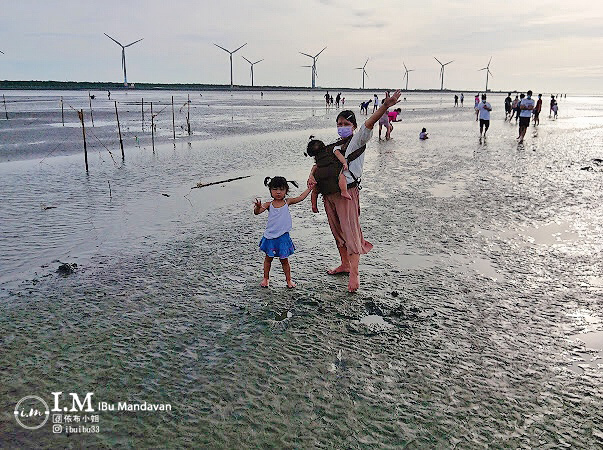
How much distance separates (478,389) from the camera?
3.65 meters

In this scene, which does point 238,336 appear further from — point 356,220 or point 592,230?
point 592,230

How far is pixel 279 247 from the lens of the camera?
5.35 meters

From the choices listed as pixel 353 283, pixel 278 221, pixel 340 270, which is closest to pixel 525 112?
pixel 340 270

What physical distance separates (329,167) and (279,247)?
1097 mm

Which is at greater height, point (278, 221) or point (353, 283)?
point (278, 221)

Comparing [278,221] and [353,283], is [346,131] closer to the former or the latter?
[278,221]

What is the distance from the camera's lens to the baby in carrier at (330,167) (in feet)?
16.8

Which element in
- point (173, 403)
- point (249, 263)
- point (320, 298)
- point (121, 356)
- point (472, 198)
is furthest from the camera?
point (472, 198)

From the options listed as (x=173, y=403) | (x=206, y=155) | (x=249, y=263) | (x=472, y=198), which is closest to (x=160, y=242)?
(x=249, y=263)

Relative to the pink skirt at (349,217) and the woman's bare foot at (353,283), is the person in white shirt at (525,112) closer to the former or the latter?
the pink skirt at (349,217)

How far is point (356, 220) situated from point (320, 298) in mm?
1019

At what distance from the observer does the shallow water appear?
3.31 m

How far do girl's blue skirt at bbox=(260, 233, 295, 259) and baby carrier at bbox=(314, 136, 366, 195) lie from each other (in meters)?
0.74

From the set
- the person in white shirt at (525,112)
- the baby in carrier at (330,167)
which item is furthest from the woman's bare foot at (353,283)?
the person in white shirt at (525,112)
